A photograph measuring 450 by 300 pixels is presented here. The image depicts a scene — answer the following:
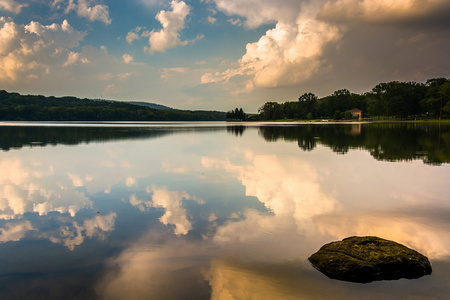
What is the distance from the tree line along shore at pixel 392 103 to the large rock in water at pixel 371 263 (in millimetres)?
105443

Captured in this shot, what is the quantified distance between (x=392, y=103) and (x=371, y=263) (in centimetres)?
12676

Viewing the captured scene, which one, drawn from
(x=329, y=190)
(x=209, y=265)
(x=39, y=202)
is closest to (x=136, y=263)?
(x=209, y=265)

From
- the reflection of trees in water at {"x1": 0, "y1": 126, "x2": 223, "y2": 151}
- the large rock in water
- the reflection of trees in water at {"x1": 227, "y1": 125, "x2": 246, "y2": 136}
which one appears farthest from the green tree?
the large rock in water

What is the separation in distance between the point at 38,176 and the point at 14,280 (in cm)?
1190

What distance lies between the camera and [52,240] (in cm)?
748

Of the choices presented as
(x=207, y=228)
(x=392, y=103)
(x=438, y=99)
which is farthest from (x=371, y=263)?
(x=392, y=103)

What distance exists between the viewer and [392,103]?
116 meters

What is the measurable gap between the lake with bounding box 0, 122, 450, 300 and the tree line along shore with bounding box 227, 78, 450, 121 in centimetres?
10001

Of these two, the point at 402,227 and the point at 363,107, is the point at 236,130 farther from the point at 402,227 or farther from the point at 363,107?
the point at 363,107

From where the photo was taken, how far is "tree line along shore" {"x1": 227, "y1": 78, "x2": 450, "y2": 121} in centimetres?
10156

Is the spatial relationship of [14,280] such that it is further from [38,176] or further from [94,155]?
[94,155]

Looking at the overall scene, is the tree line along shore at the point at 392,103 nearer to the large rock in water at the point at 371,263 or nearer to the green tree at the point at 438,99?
the green tree at the point at 438,99

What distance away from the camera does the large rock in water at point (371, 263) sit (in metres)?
5.80

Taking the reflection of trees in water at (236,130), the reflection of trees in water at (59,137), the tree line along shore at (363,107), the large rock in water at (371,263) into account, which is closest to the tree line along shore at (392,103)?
the tree line along shore at (363,107)
